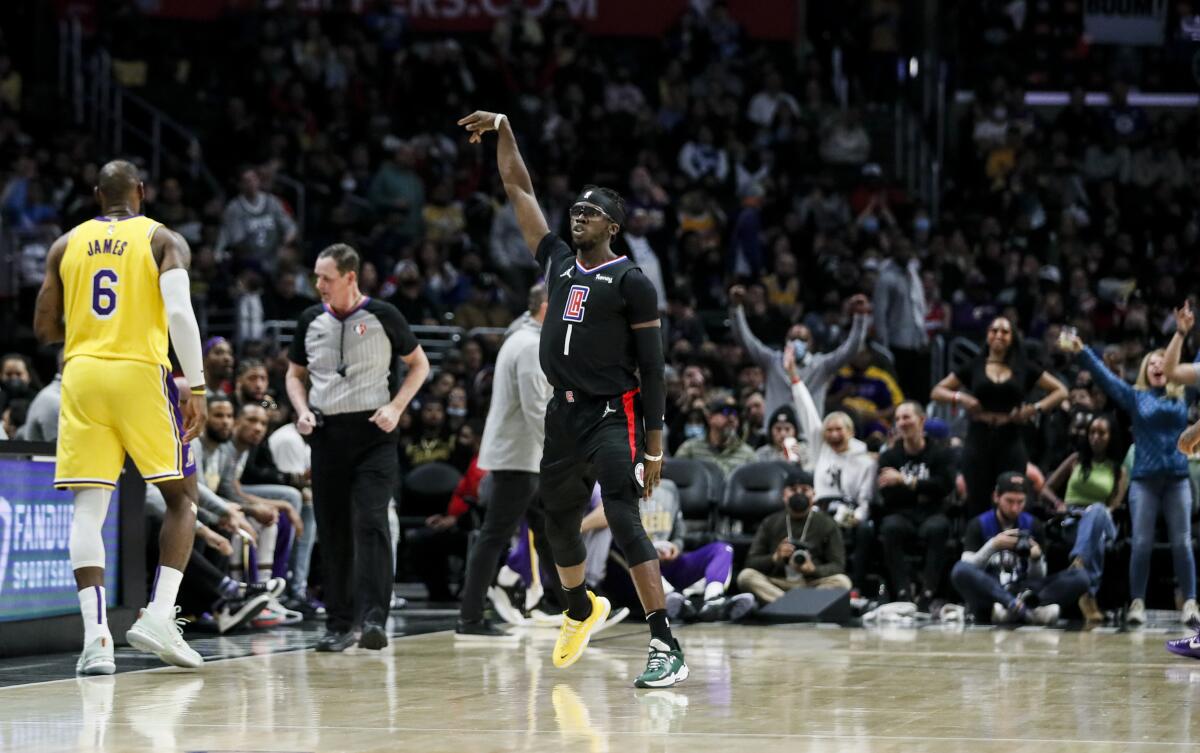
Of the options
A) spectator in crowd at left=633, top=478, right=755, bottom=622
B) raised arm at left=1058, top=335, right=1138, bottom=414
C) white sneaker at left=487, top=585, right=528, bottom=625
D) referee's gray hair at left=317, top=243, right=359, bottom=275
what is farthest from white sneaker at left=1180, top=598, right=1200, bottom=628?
referee's gray hair at left=317, top=243, right=359, bottom=275

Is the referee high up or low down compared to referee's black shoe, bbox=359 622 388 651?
up

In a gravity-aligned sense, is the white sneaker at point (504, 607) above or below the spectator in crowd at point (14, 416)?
below

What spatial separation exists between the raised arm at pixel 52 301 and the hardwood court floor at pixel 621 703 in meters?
1.61

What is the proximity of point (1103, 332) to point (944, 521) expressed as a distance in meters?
5.76

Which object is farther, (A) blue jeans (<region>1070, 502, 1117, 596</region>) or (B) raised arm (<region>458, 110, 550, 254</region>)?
(A) blue jeans (<region>1070, 502, 1117, 596</region>)

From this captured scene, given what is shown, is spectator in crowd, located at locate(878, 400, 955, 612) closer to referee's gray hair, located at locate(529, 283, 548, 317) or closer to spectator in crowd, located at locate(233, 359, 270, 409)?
referee's gray hair, located at locate(529, 283, 548, 317)

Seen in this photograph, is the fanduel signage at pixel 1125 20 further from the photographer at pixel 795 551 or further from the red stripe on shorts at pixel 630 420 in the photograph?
the red stripe on shorts at pixel 630 420

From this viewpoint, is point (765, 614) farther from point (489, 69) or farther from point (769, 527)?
point (489, 69)

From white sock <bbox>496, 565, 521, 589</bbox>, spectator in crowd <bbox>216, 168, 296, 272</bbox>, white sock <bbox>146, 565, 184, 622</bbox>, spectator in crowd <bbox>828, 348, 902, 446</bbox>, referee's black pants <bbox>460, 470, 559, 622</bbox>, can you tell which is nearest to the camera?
white sock <bbox>146, 565, 184, 622</bbox>

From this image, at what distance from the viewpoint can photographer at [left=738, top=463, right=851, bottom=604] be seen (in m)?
12.7

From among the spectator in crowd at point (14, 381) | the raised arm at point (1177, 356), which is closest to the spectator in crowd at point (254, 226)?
the spectator in crowd at point (14, 381)

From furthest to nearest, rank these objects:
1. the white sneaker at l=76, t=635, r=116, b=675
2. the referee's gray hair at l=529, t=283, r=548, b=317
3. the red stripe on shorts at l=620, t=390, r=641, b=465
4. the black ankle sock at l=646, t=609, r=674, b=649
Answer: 1. the referee's gray hair at l=529, t=283, r=548, b=317
2. the white sneaker at l=76, t=635, r=116, b=675
3. the red stripe on shorts at l=620, t=390, r=641, b=465
4. the black ankle sock at l=646, t=609, r=674, b=649

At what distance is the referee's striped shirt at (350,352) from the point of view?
934 centimetres

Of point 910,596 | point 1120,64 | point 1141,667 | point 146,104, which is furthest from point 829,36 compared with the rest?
point 1141,667
